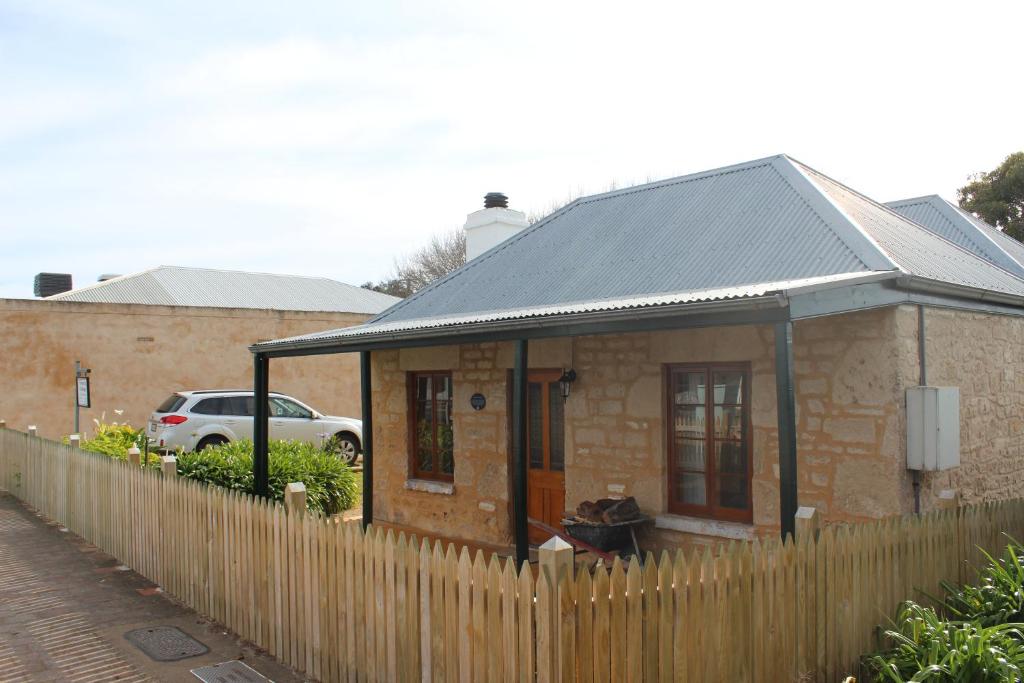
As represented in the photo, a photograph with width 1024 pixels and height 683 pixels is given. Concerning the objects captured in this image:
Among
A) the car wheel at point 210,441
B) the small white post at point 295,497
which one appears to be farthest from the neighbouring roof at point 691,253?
the car wheel at point 210,441

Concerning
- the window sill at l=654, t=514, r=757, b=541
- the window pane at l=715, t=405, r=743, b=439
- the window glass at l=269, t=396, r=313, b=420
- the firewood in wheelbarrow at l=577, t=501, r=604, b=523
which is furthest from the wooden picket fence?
the window glass at l=269, t=396, r=313, b=420

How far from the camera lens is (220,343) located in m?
19.9

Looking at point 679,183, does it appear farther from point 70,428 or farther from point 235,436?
point 70,428

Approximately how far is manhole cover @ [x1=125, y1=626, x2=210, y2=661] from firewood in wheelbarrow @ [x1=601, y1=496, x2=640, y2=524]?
372cm

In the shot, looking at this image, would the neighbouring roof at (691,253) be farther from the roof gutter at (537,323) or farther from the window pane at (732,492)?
the window pane at (732,492)

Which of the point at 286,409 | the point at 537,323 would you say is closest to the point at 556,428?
the point at 537,323

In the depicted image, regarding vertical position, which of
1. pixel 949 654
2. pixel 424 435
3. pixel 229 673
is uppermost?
pixel 424 435

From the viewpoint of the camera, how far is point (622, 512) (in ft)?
26.5

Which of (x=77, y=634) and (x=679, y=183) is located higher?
(x=679, y=183)

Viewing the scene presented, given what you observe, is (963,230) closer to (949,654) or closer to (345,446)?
(949,654)

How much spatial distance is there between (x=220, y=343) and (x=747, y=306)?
16.7 metres

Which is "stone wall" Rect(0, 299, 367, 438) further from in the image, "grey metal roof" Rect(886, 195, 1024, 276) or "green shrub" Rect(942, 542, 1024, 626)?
"green shrub" Rect(942, 542, 1024, 626)

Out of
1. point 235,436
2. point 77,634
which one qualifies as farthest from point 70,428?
point 77,634

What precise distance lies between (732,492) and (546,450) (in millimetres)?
2490
